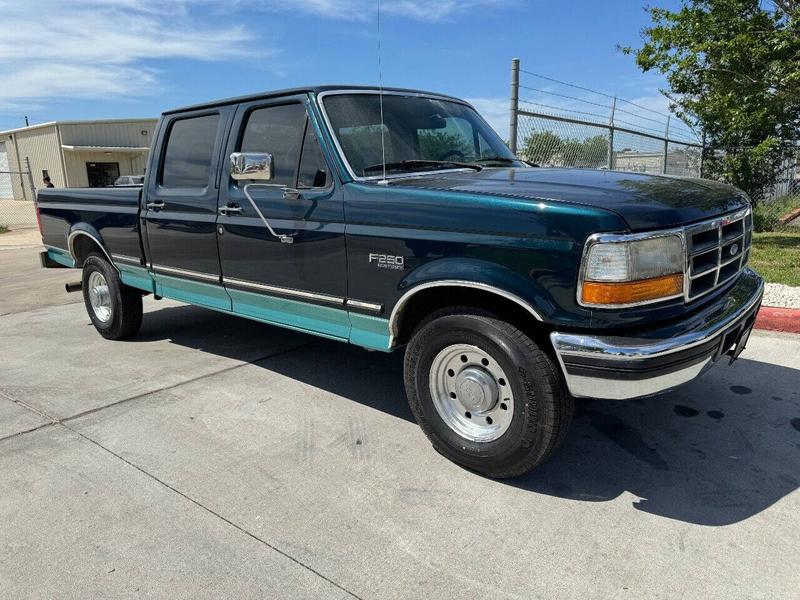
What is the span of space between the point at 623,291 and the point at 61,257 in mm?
5849

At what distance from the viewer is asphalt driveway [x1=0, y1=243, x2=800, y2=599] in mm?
2396

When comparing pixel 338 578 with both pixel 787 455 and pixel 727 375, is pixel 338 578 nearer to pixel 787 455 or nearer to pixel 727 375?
pixel 787 455

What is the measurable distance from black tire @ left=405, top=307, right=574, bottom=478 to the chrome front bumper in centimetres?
12

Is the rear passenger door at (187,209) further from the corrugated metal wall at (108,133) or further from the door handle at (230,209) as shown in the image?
the corrugated metal wall at (108,133)

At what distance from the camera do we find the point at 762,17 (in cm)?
873

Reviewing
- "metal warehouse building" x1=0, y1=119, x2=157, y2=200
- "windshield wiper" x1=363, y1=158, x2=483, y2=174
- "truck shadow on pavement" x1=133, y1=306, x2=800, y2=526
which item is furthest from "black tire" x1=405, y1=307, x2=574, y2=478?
"metal warehouse building" x1=0, y1=119, x2=157, y2=200

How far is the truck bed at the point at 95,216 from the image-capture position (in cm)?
516

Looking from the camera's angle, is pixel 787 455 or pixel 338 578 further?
pixel 787 455

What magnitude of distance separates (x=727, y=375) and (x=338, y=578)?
3.40 meters

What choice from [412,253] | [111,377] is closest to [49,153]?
[111,377]

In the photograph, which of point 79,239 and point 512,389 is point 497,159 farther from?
point 79,239

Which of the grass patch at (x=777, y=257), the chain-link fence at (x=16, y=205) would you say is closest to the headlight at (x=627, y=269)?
the grass patch at (x=777, y=257)

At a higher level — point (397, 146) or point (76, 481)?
point (397, 146)

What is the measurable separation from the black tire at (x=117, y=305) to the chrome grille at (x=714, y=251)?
188 inches
